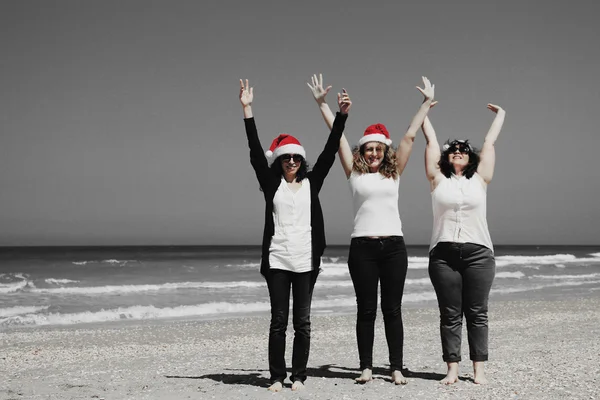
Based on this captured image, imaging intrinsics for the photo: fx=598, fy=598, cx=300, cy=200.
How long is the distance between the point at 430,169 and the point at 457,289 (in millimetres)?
967

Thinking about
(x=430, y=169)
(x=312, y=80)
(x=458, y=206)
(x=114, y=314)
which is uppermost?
(x=312, y=80)

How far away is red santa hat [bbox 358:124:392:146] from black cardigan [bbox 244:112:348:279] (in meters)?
0.22

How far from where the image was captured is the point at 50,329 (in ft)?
32.3

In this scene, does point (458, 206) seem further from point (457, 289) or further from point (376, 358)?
point (376, 358)

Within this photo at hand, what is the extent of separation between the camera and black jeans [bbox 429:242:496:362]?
4.55 m

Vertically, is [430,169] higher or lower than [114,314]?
higher

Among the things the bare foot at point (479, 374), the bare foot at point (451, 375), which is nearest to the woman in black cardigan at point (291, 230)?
the bare foot at point (451, 375)

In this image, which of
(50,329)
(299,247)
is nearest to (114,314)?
(50,329)

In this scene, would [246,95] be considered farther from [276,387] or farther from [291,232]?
[276,387]

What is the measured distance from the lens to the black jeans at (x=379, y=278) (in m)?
4.46

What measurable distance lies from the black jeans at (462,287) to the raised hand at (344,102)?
1270 mm

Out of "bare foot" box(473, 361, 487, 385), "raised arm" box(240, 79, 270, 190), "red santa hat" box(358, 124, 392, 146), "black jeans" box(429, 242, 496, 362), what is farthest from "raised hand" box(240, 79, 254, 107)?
"bare foot" box(473, 361, 487, 385)

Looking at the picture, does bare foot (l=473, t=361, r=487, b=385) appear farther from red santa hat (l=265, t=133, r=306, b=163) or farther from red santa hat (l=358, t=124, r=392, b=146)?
red santa hat (l=265, t=133, r=306, b=163)

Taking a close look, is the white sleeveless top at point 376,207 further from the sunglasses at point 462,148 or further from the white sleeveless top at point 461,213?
the sunglasses at point 462,148
